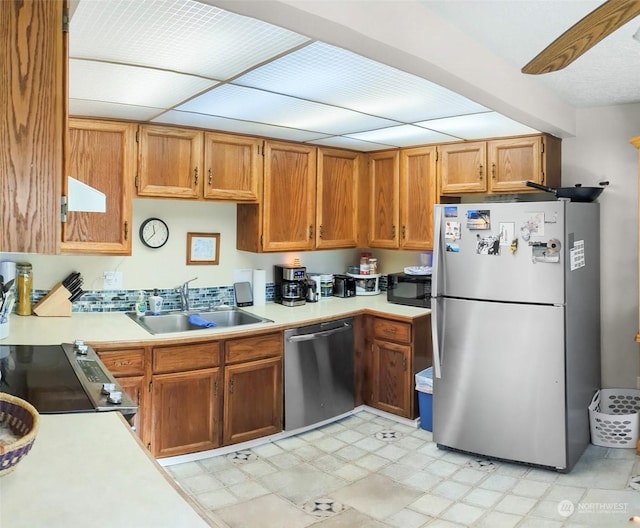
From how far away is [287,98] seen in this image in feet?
8.73

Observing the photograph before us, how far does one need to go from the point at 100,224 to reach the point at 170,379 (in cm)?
104

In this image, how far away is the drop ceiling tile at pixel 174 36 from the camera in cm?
165

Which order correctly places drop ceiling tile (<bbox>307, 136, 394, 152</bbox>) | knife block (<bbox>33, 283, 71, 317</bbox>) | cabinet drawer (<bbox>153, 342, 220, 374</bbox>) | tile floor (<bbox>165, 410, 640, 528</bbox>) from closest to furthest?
tile floor (<bbox>165, 410, 640, 528</bbox>) → cabinet drawer (<bbox>153, 342, 220, 374</bbox>) → knife block (<bbox>33, 283, 71, 317</bbox>) → drop ceiling tile (<bbox>307, 136, 394, 152</bbox>)

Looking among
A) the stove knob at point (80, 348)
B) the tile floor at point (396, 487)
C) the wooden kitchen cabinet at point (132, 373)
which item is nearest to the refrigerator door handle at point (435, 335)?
the tile floor at point (396, 487)

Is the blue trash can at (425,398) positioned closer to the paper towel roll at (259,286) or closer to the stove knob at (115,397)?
the paper towel roll at (259,286)

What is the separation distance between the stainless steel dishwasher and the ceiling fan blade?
241 cm

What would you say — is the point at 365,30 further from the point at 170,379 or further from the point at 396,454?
the point at 396,454

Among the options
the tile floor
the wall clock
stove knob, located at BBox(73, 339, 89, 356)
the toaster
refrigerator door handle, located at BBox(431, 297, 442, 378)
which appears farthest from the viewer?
the toaster

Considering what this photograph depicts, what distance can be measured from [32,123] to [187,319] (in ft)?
8.29

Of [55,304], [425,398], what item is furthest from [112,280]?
[425,398]

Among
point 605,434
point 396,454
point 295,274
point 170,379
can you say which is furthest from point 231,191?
point 605,434

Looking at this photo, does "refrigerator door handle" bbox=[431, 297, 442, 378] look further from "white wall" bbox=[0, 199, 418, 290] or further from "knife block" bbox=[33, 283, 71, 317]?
"knife block" bbox=[33, 283, 71, 317]

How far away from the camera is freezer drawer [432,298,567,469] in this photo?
301 cm

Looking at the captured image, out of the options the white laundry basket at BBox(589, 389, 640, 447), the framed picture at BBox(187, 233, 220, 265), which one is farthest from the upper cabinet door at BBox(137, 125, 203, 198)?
the white laundry basket at BBox(589, 389, 640, 447)
